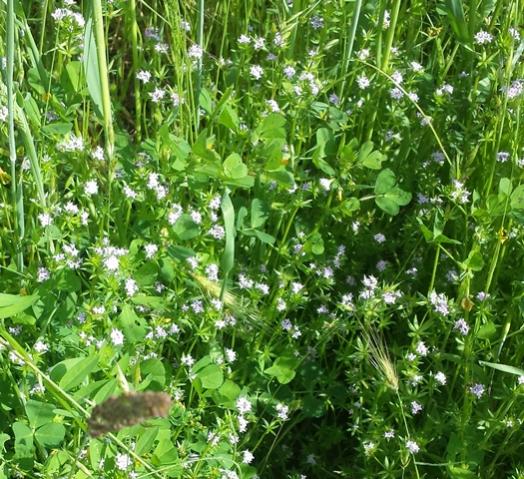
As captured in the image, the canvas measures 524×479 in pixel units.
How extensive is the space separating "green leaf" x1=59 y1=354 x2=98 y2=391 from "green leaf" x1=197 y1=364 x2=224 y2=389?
0.35 meters

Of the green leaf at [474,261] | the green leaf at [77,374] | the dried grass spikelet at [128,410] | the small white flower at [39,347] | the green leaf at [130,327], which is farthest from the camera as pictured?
the green leaf at [474,261]

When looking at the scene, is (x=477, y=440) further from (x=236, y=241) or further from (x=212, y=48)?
(x=212, y=48)

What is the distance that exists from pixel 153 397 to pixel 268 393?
41.8 inches

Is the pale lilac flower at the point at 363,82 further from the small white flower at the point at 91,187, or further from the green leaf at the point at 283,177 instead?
the small white flower at the point at 91,187

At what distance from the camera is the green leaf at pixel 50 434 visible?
1.68 m

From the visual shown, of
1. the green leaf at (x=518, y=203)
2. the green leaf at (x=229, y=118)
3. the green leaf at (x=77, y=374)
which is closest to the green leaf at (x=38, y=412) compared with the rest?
the green leaf at (x=77, y=374)

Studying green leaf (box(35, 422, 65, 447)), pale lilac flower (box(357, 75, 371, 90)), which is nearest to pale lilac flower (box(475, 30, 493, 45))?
pale lilac flower (box(357, 75, 371, 90))

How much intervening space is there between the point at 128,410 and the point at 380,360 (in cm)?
93

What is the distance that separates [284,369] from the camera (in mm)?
2016

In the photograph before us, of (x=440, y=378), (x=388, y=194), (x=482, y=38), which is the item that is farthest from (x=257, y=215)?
(x=482, y=38)

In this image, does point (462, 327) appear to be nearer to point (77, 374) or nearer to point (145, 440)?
point (145, 440)

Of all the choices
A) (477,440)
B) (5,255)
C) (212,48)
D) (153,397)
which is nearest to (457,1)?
(212,48)

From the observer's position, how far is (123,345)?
6.08 feet

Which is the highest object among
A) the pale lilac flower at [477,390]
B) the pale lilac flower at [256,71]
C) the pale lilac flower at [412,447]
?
the pale lilac flower at [256,71]
